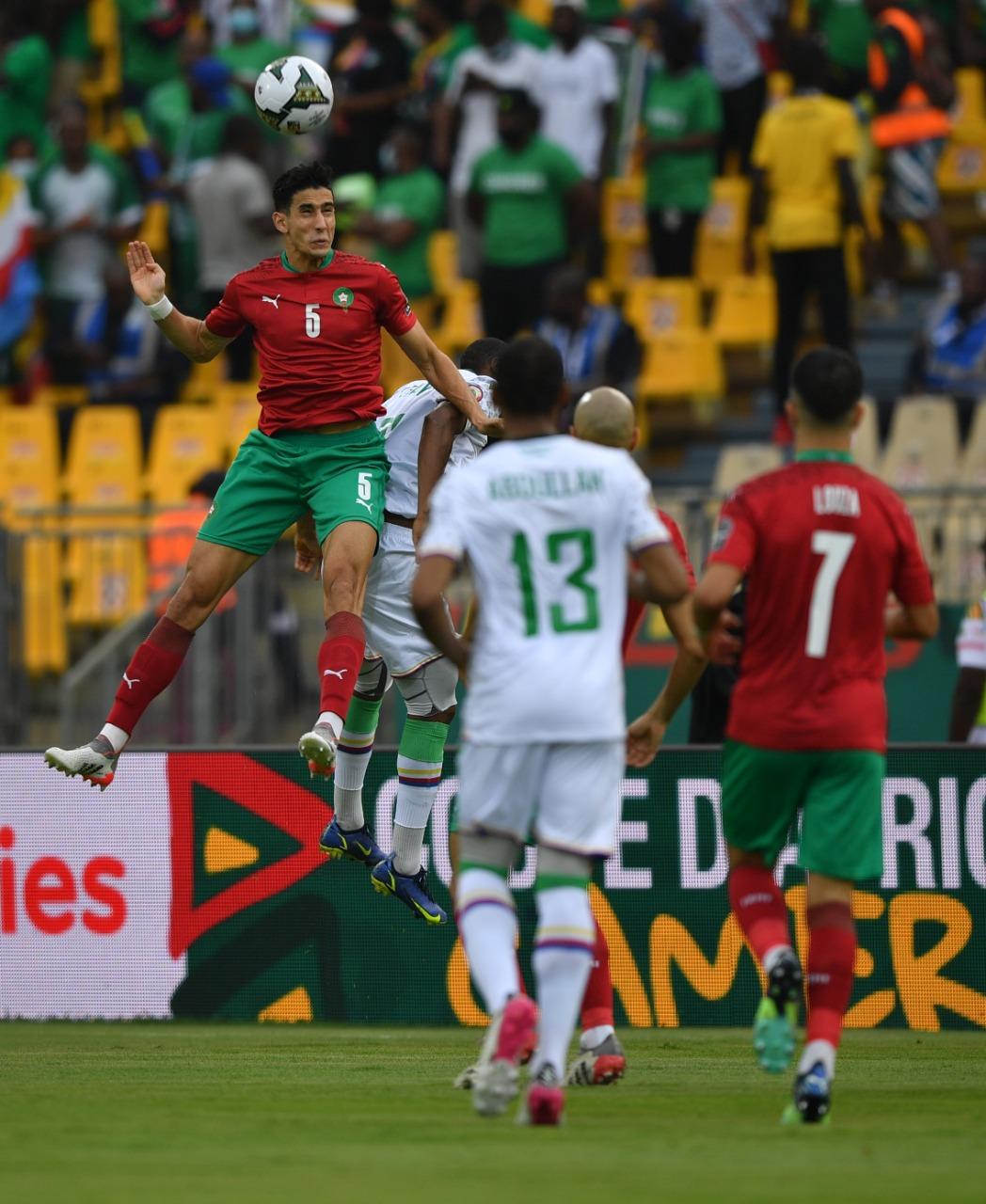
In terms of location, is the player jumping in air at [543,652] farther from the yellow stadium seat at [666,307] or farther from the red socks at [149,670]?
the yellow stadium seat at [666,307]

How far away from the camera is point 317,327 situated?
1027 centimetres

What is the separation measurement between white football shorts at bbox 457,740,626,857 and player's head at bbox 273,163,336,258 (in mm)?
3619

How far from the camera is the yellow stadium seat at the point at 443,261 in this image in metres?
20.3

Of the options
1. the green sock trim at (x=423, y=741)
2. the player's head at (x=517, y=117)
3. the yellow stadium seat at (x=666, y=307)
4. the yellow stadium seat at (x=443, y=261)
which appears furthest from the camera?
the yellow stadium seat at (x=443, y=261)

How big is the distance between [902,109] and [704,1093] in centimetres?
1111

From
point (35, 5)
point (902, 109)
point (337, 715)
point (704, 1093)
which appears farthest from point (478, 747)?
point (35, 5)

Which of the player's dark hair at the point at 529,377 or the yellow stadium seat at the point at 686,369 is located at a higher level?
the yellow stadium seat at the point at 686,369

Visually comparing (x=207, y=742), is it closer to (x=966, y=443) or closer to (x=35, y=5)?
(x=966, y=443)

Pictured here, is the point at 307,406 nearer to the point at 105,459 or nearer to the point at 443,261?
the point at 105,459

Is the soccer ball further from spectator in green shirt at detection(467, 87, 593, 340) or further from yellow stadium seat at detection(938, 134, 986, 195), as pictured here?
yellow stadium seat at detection(938, 134, 986, 195)

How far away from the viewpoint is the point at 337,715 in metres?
9.89

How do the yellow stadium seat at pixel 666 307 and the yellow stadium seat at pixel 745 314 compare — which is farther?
the yellow stadium seat at pixel 666 307

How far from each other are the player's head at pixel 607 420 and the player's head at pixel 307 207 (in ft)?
7.46

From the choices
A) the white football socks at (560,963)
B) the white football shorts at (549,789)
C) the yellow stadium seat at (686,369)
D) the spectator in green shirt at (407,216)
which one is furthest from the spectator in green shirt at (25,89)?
the white football socks at (560,963)
